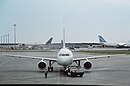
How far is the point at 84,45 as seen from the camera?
12825 centimetres

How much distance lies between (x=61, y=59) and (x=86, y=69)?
323cm

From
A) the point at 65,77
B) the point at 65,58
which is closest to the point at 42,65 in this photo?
the point at 65,58

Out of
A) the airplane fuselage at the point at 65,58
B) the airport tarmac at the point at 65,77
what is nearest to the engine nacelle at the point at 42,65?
the airport tarmac at the point at 65,77

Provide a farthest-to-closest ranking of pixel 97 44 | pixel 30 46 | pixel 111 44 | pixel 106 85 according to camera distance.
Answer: pixel 97 44 → pixel 111 44 → pixel 30 46 → pixel 106 85

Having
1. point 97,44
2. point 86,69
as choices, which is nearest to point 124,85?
point 86,69

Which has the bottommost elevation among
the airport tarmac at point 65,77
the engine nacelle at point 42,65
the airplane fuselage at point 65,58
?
the airport tarmac at point 65,77

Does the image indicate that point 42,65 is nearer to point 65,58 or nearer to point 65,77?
A: point 65,58

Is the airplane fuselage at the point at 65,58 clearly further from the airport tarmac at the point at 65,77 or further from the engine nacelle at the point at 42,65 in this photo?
the engine nacelle at the point at 42,65

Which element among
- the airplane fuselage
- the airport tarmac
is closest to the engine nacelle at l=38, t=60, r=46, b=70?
the airport tarmac

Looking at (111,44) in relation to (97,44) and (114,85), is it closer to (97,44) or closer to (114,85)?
(97,44)

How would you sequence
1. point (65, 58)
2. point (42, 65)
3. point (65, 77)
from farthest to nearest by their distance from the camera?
point (42, 65) → point (65, 58) → point (65, 77)

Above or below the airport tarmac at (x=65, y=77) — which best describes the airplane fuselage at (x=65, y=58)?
above

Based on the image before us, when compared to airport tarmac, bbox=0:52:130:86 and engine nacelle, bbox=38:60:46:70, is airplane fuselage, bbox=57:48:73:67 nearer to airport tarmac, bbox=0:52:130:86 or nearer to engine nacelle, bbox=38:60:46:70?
airport tarmac, bbox=0:52:130:86

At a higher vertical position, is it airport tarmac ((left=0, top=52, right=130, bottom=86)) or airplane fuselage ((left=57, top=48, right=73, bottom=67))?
airplane fuselage ((left=57, top=48, right=73, bottom=67))
